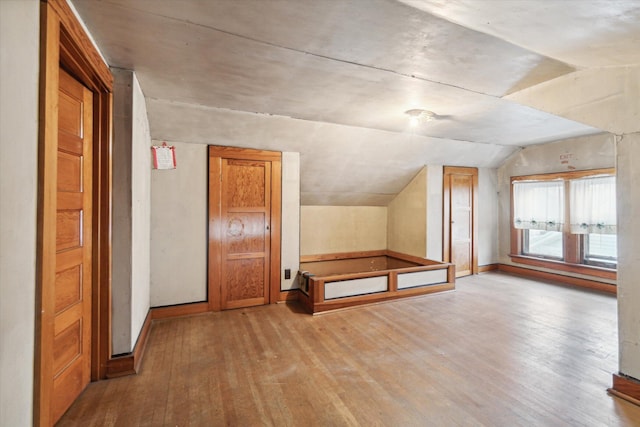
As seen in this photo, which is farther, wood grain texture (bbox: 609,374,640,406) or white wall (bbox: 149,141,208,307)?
white wall (bbox: 149,141,208,307)

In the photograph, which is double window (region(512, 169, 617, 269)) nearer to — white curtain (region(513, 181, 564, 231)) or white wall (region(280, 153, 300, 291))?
white curtain (region(513, 181, 564, 231))

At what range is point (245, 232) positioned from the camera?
12.0ft

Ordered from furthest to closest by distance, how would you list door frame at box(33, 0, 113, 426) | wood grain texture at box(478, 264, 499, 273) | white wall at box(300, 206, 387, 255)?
wood grain texture at box(478, 264, 499, 273) → white wall at box(300, 206, 387, 255) → door frame at box(33, 0, 113, 426)

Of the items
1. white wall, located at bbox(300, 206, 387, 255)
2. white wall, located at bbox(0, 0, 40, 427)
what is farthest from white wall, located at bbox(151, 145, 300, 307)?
white wall, located at bbox(0, 0, 40, 427)

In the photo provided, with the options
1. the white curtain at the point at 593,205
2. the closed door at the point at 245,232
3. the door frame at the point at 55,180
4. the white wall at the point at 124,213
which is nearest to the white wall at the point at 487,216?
the white curtain at the point at 593,205

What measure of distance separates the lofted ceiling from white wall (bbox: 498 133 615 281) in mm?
685

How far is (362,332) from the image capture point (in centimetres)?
295

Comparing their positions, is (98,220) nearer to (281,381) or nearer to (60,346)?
(60,346)

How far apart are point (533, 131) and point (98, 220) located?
5005mm

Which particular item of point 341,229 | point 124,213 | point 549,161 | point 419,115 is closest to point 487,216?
point 549,161

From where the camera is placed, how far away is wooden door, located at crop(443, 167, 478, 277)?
5.15 metres

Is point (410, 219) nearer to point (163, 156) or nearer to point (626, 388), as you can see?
point (626, 388)

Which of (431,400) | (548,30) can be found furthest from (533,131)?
(431,400)

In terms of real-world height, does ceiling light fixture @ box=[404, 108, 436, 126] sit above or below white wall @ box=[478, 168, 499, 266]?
above
